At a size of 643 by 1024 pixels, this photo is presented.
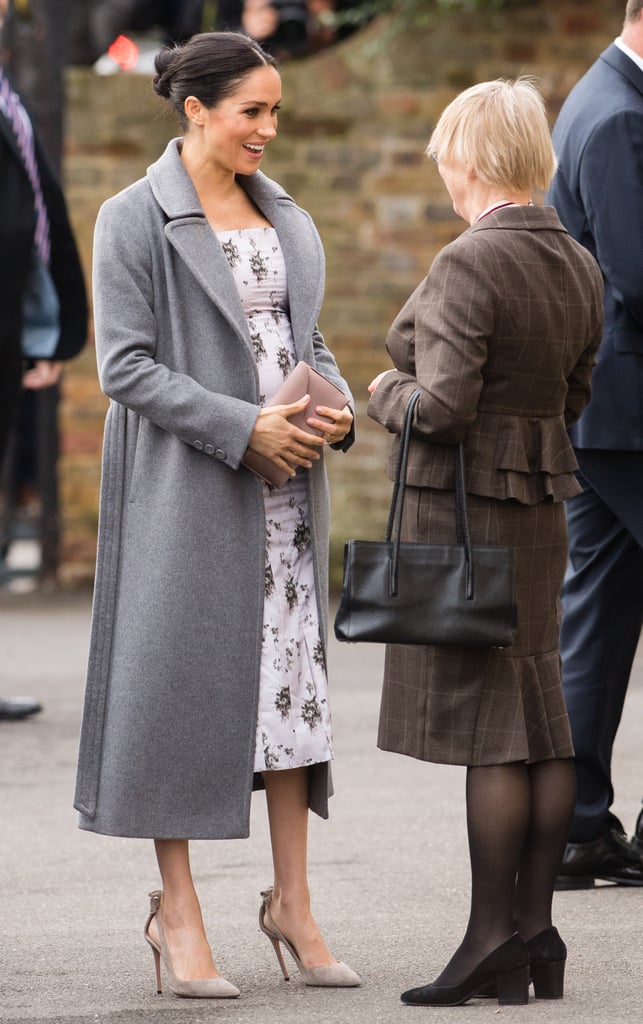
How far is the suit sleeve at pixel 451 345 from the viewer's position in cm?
342

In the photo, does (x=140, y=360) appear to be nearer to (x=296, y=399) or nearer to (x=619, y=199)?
(x=296, y=399)

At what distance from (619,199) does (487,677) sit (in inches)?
53.1

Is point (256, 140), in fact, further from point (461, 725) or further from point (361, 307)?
point (361, 307)

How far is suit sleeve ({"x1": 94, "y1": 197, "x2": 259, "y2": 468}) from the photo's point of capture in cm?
356

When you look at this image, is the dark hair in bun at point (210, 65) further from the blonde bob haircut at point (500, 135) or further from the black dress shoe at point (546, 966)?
the black dress shoe at point (546, 966)

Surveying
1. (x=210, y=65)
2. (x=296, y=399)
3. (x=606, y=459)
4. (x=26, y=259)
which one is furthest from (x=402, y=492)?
(x=26, y=259)

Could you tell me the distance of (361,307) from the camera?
9.42m

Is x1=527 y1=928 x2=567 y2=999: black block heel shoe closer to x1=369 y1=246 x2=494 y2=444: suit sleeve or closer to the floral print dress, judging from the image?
the floral print dress

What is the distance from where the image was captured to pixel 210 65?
3.67 metres

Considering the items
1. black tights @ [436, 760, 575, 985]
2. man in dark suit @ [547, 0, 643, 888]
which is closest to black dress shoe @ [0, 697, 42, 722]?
man in dark suit @ [547, 0, 643, 888]

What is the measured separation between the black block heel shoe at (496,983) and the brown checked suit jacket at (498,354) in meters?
0.86

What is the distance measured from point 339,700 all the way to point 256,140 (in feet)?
12.0

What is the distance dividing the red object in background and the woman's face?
6327 mm

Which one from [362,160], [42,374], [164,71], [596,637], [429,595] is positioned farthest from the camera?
[362,160]
